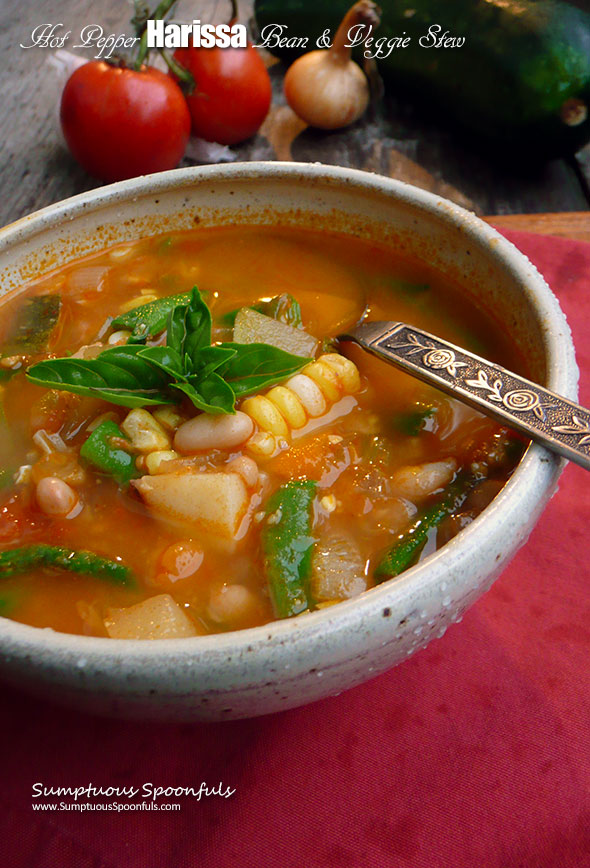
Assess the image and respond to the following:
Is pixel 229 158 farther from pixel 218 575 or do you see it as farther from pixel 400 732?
pixel 400 732

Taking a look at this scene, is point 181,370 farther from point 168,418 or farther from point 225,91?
point 225,91

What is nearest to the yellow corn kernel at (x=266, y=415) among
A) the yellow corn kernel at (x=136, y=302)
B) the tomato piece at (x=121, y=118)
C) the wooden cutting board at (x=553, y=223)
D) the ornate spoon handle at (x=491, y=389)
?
the ornate spoon handle at (x=491, y=389)

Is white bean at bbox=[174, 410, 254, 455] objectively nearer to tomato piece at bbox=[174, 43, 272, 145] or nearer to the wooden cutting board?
the wooden cutting board

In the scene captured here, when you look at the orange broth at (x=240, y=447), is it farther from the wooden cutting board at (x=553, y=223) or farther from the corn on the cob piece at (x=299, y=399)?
the wooden cutting board at (x=553, y=223)

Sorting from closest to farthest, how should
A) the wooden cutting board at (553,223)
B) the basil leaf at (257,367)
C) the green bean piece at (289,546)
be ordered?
the green bean piece at (289,546)
the basil leaf at (257,367)
the wooden cutting board at (553,223)

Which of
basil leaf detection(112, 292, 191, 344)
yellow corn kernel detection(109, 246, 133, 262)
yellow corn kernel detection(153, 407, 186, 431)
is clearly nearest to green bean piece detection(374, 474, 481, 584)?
yellow corn kernel detection(153, 407, 186, 431)

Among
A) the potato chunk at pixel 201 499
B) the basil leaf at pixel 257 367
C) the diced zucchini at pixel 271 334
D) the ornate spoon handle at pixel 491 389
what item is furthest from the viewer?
the diced zucchini at pixel 271 334

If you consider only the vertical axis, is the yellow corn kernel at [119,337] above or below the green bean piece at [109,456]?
above

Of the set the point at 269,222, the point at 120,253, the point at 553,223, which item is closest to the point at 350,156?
the point at 553,223
